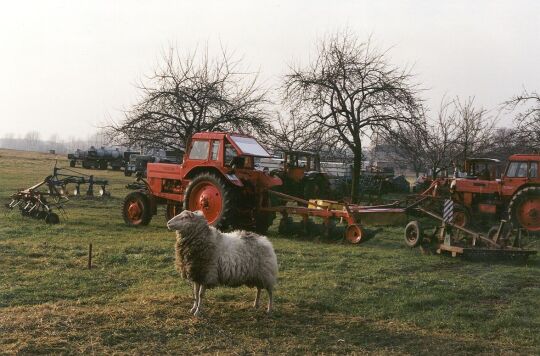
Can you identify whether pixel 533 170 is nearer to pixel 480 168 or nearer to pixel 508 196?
pixel 508 196

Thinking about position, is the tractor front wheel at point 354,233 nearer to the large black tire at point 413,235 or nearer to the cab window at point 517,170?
the large black tire at point 413,235

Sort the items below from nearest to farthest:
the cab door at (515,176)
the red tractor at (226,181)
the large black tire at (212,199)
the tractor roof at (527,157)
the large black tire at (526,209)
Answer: the large black tire at (212,199), the red tractor at (226,181), the large black tire at (526,209), the tractor roof at (527,157), the cab door at (515,176)

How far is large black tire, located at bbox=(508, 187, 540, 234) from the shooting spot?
50.6 ft

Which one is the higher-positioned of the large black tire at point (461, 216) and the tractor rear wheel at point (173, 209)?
the large black tire at point (461, 216)

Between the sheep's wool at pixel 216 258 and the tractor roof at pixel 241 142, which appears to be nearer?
the sheep's wool at pixel 216 258

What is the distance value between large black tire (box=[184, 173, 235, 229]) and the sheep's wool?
18.7 feet

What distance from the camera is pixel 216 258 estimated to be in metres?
7.14

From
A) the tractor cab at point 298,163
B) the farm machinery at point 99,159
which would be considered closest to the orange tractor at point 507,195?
the tractor cab at point 298,163

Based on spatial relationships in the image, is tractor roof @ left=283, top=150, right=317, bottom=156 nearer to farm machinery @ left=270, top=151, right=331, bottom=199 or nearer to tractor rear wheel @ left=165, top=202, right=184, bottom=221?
farm machinery @ left=270, top=151, right=331, bottom=199

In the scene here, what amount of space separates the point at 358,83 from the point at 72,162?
34.4m

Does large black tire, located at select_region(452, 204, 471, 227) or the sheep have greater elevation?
large black tire, located at select_region(452, 204, 471, 227)

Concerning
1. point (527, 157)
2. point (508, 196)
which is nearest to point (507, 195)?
point (508, 196)

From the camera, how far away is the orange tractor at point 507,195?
51.1ft

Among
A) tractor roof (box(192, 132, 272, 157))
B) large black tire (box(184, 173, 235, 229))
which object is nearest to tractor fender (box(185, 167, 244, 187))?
large black tire (box(184, 173, 235, 229))
